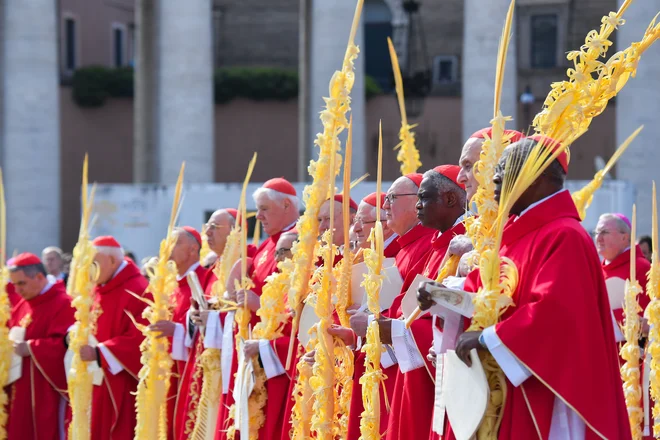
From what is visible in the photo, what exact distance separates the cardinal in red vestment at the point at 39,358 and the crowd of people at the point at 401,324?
11 millimetres

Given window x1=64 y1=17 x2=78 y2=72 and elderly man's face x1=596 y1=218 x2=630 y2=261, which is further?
window x1=64 y1=17 x2=78 y2=72

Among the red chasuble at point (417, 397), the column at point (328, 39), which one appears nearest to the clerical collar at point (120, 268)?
the red chasuble at point (417, 397)

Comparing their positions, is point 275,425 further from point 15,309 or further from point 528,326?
point 15,309

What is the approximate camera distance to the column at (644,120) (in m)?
22.2

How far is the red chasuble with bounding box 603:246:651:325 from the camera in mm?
8508

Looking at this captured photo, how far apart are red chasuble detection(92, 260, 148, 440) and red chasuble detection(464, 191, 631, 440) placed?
204 inches

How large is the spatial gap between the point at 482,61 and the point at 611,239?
46.6ft

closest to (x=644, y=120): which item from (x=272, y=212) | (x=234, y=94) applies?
(x=234, y=94)

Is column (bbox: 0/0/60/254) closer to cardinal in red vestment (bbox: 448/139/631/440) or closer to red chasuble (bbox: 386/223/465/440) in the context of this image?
red chasuble (bbox: 386/223/465/440)

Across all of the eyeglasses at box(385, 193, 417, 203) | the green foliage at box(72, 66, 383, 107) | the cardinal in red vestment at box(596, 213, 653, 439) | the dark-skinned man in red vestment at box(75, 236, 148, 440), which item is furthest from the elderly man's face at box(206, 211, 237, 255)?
the green foliage at box(72, 66, 383, 107)

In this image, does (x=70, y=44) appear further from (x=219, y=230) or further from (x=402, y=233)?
(x=402, y=233)

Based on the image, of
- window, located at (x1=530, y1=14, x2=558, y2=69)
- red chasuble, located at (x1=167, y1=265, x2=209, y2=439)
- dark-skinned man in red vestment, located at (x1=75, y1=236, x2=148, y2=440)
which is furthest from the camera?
window, located at (x1=530, y1=14, x2=558, y2=69)

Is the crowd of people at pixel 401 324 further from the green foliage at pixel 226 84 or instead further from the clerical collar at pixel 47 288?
the green foliage at pixel 226 84

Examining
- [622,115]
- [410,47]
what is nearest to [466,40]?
[622,115]
